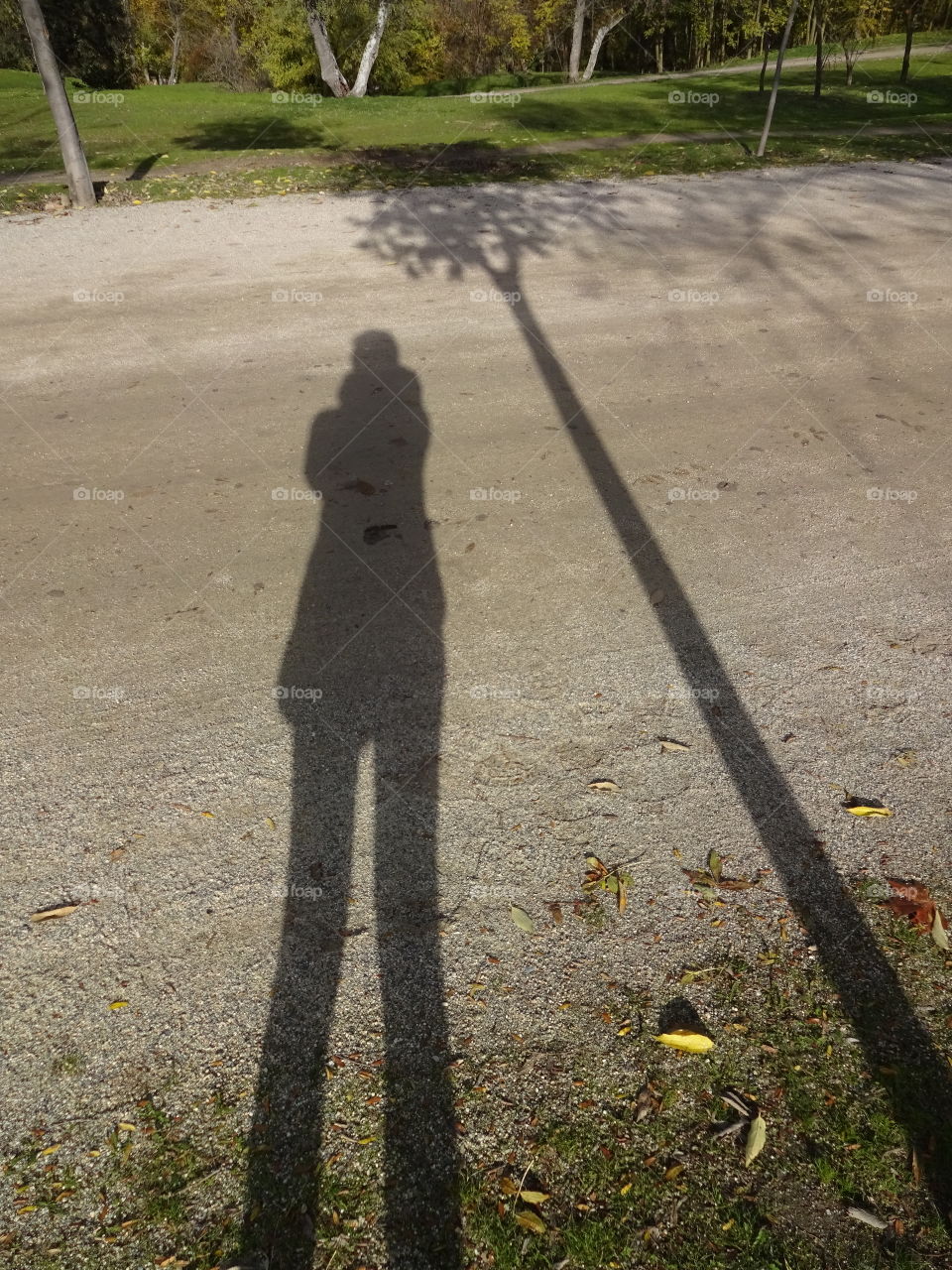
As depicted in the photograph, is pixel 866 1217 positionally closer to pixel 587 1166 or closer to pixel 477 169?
pixel 587 1166

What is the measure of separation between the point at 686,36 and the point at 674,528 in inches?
2195

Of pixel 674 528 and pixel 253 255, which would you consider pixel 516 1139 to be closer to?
pixel 674 528

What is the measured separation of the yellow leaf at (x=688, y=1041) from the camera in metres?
2.86

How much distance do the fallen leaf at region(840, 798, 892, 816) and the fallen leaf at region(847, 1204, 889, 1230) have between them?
5.40 ft

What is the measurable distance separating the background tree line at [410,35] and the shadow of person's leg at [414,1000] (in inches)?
1134

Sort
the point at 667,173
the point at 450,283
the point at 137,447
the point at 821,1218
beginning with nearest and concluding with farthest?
the point at 821,1218
the point at 137,447
the point at 450,283
the point at 667,173

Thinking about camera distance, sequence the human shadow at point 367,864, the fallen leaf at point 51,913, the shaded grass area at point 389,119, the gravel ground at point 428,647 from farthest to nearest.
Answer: the shaded grass area at point 389,119 → the fallen leaf at point 51,913 → the gravel ground at point 428,647 → the human shadow at point 367,864

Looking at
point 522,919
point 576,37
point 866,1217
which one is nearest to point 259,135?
point 522,919

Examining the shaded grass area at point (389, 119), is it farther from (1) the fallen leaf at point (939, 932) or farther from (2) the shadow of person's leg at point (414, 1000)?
(1) the fallen leaf at point (939, 932)

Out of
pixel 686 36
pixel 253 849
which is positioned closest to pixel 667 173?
pixel 253 849

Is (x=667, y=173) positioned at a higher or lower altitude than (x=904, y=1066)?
higher

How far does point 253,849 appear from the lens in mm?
3613

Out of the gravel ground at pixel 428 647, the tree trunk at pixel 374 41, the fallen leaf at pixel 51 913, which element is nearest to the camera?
the gravel ground at pixel 428 647

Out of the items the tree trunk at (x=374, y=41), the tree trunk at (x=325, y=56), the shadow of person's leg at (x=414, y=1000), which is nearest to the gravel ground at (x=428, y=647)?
the shadow of person's leg at (x=414, y=1000)
